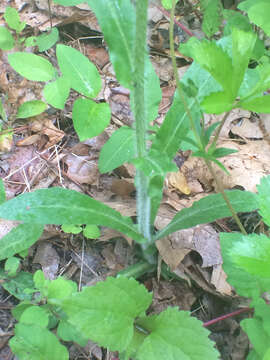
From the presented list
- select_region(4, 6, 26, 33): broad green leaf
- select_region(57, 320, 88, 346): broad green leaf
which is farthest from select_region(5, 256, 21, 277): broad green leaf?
select_region(4, 6, 26, 33): broad green leaf

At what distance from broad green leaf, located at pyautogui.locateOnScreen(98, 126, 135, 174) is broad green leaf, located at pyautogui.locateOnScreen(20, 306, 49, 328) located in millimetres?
702

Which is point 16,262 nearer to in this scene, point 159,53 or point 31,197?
point 31,197

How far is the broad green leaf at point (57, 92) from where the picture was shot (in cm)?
200

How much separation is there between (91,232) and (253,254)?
3.12 feet

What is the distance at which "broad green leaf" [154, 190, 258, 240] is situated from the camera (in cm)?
147

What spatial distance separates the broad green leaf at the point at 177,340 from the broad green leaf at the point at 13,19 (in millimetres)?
2240

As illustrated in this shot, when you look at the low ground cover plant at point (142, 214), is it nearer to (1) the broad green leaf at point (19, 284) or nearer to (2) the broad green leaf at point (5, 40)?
(1) the broad green leaf at point (19, 284)

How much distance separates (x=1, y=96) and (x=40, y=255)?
121cm

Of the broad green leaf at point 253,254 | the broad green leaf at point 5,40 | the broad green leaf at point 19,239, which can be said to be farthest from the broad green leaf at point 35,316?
the broad green leaf at point 5,40

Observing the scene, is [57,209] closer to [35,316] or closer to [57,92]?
[35,316]

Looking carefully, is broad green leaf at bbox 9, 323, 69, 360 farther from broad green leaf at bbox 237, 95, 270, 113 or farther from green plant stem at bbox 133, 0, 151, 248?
broad green leaf at bbox 237, 95, 270, 113

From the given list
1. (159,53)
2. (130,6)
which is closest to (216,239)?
(130,6)

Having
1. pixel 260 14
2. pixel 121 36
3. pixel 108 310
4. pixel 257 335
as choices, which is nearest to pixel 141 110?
pixel 121 36

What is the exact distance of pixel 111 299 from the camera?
3.73 feet
